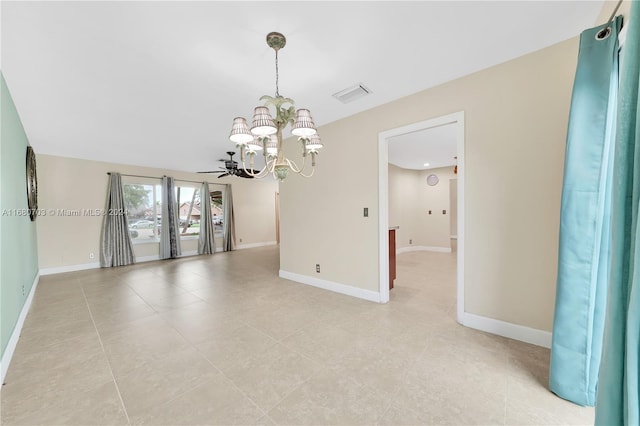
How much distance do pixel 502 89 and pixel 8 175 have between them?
478 cm

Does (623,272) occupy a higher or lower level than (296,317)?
higher

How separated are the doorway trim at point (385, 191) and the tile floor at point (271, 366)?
1.01 feet

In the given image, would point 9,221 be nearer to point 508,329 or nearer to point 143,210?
point 143,210

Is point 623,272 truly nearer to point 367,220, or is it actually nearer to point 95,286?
point 367,220

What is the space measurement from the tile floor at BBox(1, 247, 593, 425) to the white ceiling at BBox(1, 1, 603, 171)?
2.51 meters

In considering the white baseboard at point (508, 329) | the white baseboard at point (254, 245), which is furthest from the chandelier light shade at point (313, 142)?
the white baseboard at point (254, 245)

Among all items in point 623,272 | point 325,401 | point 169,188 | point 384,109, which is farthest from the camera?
point 169,188

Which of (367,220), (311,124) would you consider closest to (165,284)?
(367,220)

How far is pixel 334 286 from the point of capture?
3484 mm

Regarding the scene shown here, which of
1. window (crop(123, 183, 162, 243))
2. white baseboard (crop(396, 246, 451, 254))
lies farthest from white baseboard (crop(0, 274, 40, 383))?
white baseboard (crop(396, 246, 451, 254))

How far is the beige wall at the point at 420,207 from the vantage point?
6.79 m

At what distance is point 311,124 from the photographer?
1.92 metres

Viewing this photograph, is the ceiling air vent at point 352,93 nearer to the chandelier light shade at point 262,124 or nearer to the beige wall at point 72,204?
the chandelier light shade at point 262,124

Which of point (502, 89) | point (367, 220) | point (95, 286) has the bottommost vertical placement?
point (95, 286)
